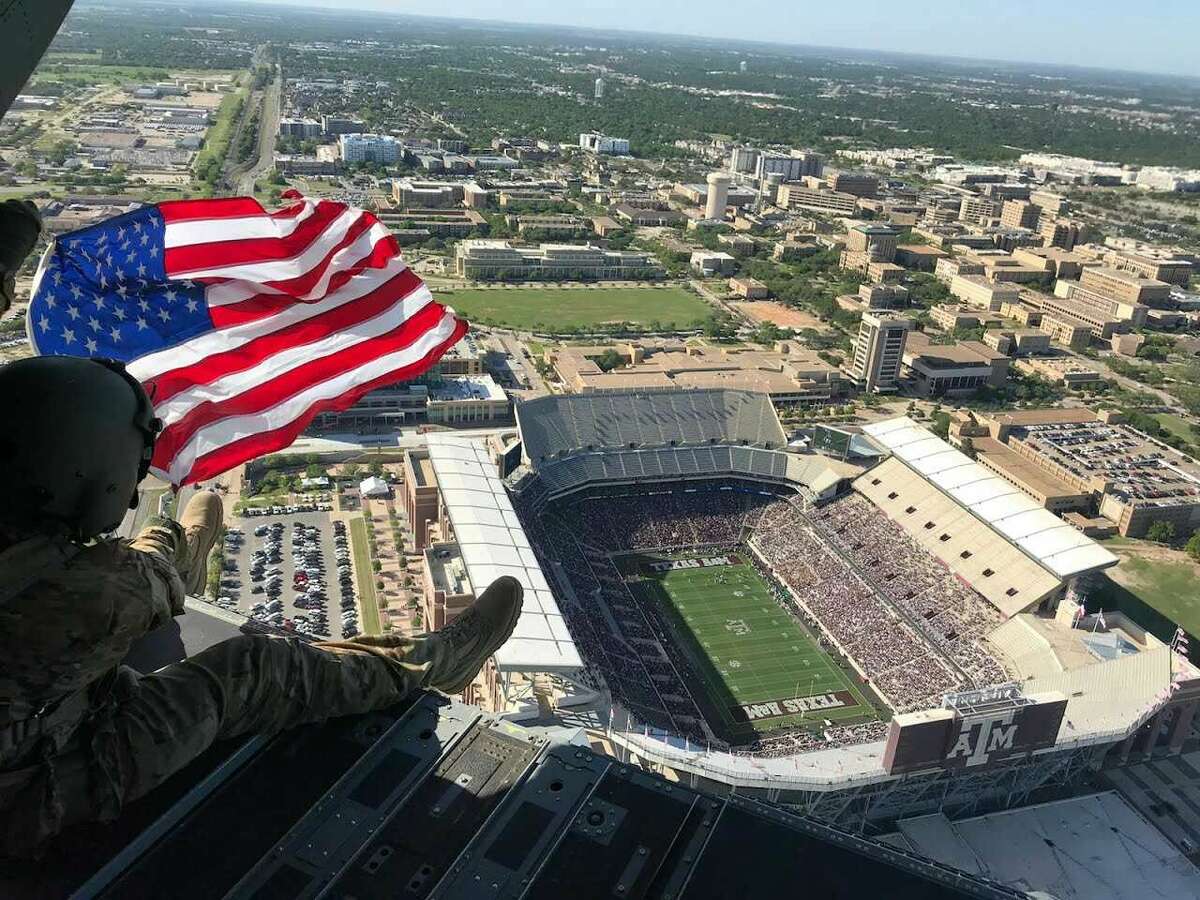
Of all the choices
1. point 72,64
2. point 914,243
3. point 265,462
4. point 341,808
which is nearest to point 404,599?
point 265,462

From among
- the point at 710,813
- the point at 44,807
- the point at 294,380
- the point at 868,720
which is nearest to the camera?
the point at 44,807

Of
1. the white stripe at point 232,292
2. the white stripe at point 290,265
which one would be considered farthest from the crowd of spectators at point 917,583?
the white stripe at point 232,292

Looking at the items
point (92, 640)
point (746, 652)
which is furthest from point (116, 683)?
point (746, 652)

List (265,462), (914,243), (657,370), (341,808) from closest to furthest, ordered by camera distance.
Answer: (341,808), (265,462), (657,370), (914,243)

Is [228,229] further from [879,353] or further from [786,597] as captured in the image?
[879,353]

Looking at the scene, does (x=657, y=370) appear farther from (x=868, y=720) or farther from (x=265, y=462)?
(x=868, y=720)

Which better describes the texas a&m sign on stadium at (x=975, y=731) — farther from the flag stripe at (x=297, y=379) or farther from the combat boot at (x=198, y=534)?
the combat boot at (x=198, y=534)

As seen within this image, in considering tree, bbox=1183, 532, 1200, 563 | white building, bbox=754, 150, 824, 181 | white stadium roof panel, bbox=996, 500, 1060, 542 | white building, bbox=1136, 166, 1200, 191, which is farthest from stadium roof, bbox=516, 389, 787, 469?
white building, bbox=1136, 166, 1200, 191
